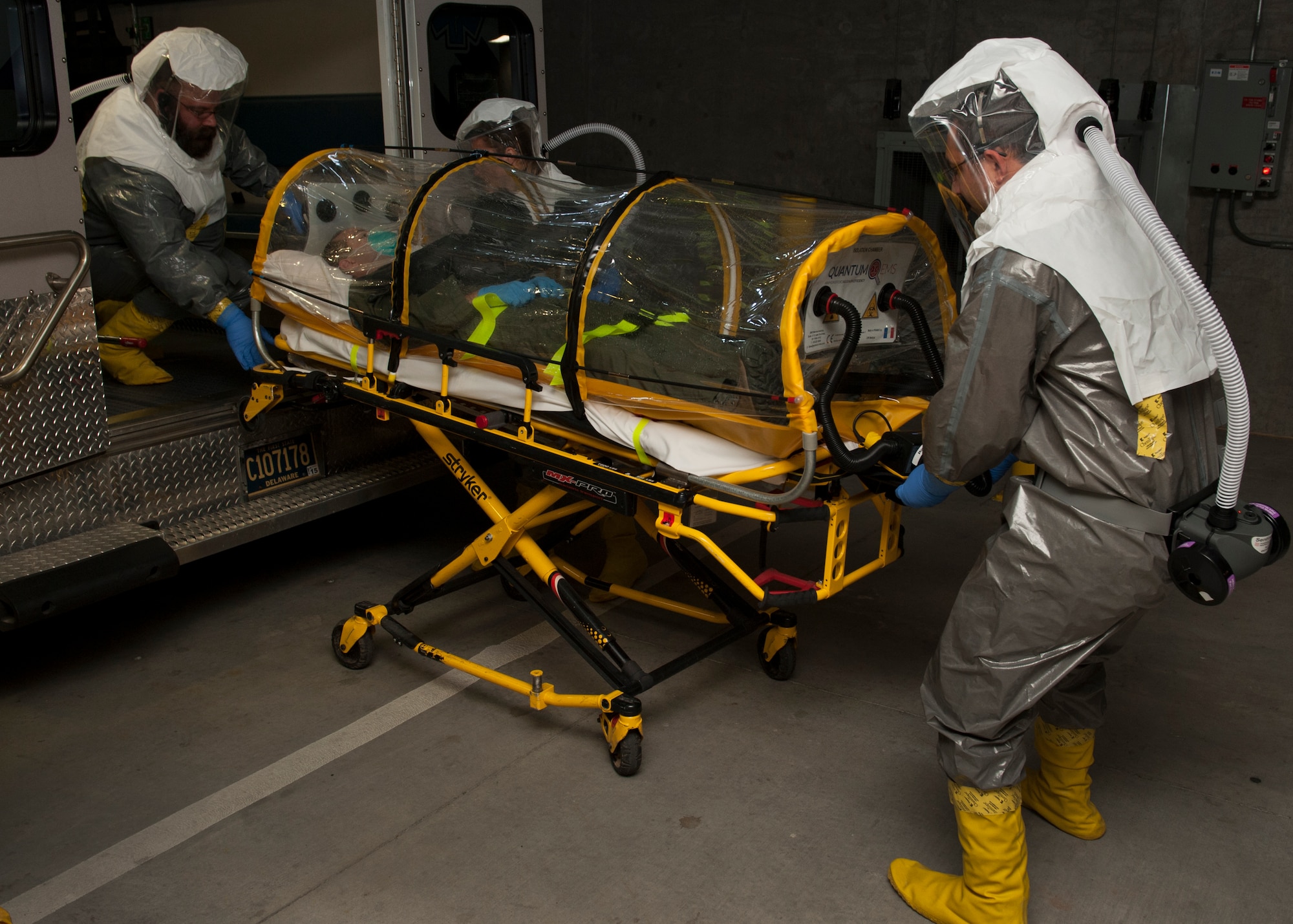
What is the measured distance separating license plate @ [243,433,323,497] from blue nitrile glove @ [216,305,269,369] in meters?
0.34

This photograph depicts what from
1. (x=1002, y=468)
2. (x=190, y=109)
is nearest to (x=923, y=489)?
(x=1002, y=468)

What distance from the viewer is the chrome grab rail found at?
10.9 ft

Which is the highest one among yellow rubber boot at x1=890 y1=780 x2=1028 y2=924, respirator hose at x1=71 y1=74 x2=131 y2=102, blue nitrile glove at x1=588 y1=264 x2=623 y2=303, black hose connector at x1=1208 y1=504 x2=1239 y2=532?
respirator hose at x1=71 y1=74 x2=131 y2=102

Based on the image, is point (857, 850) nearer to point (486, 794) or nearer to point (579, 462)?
point (486, 794)

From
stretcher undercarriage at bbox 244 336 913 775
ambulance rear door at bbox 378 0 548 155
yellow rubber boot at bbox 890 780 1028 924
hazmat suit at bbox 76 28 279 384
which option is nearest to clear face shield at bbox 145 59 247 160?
hazmat suit at bbox 76 28 279 384

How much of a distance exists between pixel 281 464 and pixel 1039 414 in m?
2.95

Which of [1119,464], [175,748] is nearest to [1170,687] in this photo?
[1119,464]

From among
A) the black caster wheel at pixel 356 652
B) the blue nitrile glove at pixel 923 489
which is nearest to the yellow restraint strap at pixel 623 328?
the blue nitrile glove at pixel 923 489

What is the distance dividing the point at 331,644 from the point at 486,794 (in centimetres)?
116

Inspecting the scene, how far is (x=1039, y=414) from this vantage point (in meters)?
2.39

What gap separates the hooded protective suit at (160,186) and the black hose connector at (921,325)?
100 inches

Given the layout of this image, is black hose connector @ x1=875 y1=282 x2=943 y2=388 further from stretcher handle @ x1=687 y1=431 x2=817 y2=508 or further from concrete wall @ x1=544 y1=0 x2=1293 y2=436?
concrete wall @ x1=544 y1=0 x2=1293 y2=436

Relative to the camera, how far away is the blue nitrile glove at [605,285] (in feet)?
9.89

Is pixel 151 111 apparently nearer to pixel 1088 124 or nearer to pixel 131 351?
pixel 131 351
